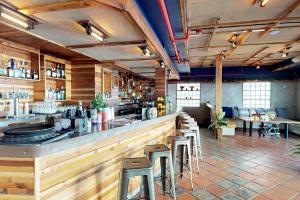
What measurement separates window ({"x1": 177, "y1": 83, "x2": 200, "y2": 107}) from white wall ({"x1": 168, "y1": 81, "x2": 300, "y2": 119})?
31cm

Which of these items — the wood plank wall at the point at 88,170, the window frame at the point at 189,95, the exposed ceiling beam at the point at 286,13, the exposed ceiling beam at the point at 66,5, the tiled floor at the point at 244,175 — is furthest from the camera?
the window frame at the point at 189,95

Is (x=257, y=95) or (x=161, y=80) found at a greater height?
(x=161, y=80)

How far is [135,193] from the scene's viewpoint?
2961 mm

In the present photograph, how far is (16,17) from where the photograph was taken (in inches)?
84.5

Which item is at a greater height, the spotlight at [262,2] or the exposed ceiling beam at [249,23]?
the exposed ceiling beam at [249,23]

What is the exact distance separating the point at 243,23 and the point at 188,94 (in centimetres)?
698

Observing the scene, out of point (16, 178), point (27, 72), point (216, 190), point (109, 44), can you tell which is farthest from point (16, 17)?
point (216, 190)

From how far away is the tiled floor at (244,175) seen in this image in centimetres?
304

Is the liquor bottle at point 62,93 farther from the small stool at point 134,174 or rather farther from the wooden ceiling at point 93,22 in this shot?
the small stool at point 134,174

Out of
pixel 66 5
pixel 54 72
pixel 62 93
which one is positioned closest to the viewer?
pixel 66 5

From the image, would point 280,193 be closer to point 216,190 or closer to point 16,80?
point 216,190

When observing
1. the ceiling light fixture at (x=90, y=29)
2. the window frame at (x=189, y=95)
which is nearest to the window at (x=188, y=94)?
the window frame at (x=189, y=95)

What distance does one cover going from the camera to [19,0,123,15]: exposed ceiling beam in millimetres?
1718

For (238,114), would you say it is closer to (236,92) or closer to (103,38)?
(236,92)
